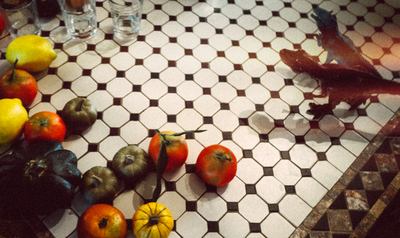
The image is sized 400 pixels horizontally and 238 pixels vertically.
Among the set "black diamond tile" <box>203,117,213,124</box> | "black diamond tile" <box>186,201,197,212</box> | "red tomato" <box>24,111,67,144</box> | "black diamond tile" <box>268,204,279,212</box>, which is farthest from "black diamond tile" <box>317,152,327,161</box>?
"red tomato" <box>24,111,67,144</box>

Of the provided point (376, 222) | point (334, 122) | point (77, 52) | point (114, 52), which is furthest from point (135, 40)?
point (376, 222)

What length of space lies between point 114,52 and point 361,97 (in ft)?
4.63

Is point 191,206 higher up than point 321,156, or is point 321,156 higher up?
point 321,156

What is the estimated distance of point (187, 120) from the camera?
1.62 metres

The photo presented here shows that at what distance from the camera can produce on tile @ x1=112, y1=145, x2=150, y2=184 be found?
1.30 meters

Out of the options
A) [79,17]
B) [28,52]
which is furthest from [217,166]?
[79,17]

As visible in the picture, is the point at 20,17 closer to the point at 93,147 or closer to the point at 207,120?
the point at 93,147

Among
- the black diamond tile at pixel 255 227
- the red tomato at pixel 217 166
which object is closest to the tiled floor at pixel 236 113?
the black diamond tile at pixel 255 227

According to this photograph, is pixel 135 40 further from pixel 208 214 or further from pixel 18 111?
pixel 208 214

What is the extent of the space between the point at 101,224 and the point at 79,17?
1.27 metres

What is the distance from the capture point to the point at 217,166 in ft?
4.25

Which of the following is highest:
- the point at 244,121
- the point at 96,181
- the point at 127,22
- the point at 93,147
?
the point at 127,22

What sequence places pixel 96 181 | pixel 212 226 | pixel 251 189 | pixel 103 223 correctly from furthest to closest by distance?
pixel 251 189 < pixel 212 226 < pixel 96 181 < pixel 103 223

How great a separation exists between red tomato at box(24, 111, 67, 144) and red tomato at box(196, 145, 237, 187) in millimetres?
642
